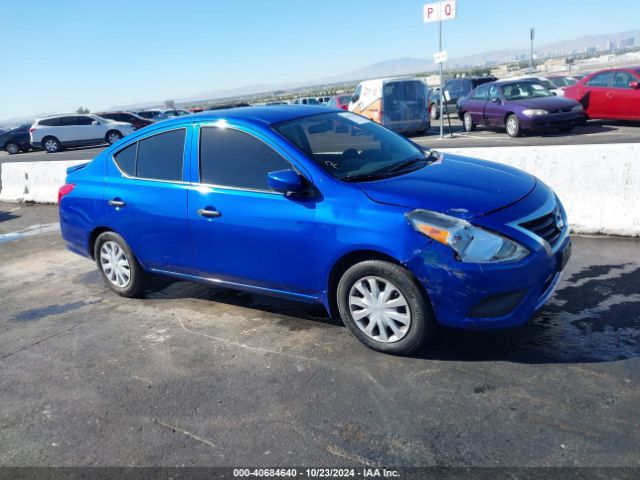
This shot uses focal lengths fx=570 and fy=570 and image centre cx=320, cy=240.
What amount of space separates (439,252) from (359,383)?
37.2 inches

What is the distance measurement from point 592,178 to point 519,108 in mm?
9554

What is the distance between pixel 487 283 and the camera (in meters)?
3.38

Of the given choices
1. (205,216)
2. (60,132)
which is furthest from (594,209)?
(60,132)

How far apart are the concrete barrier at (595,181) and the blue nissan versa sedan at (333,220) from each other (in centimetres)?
230

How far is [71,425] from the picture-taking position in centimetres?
334

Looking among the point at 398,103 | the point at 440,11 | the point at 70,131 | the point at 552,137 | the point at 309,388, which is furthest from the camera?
the point at 70,131

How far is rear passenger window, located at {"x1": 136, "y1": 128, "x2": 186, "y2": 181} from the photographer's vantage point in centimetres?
473

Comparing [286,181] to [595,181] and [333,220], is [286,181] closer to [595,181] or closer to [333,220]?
[333,220]

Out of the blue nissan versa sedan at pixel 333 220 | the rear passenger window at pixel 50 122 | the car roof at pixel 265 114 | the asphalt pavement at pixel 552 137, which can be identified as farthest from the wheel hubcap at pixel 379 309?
the rear passenger window at pixel 50 122

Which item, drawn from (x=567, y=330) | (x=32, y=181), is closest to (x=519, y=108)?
(x=32, y=181)

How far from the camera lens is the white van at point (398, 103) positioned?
17.9 meters

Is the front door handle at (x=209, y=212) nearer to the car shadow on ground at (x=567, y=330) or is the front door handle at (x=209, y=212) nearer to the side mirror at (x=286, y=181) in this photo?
the side mirror at (x=286, y=181)

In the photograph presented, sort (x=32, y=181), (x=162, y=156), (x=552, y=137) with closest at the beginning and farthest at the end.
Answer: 1. (x=162, y=156)
2. (x=32, y=181)
3. (x=552, y=137)

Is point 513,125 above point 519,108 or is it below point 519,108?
below
